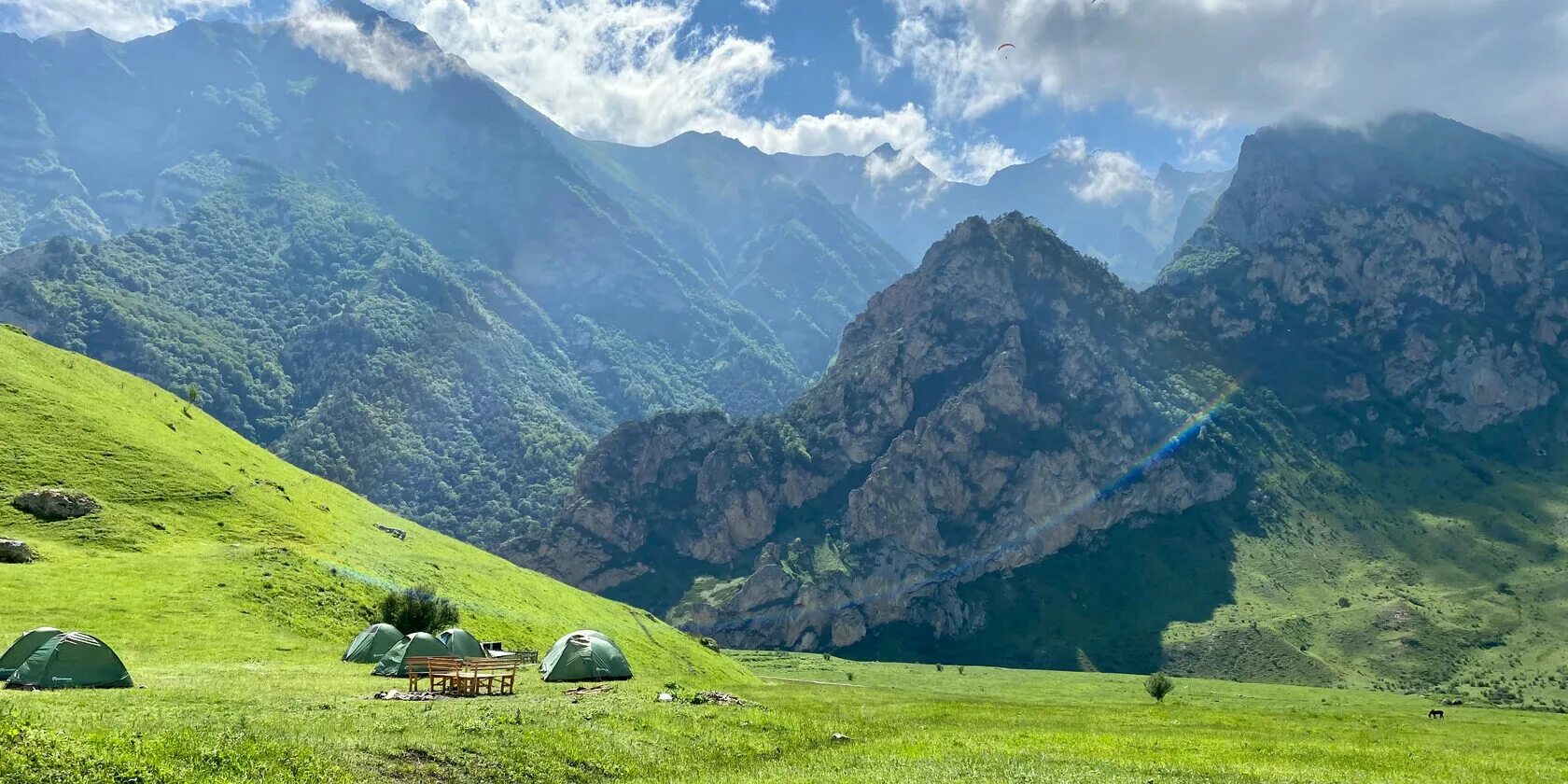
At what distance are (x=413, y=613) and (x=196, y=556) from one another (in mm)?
22426

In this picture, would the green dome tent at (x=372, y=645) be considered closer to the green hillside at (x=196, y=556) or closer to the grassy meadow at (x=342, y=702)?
the grassy meadow at (x=342, y=702)

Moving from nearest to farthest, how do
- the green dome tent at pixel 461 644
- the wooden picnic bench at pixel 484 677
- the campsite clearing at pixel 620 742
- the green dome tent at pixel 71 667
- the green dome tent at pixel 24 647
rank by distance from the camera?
the campsite clearing at pixel 620 742 → the green dome tent at pixel 71 667 → the green dome tent at pixel 24 647 → the wooden picnic bench at pixel 484 677 → the green dome tent at pixel 461 644

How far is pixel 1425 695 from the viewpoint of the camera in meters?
171

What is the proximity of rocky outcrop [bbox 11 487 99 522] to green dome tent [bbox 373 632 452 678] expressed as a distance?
4193 centimetres

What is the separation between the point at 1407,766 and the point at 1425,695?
177m

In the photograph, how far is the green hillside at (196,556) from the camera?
54.8 m

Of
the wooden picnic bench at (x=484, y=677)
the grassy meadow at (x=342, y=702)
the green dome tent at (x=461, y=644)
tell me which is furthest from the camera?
the green dome tent at (x=461, y=644)

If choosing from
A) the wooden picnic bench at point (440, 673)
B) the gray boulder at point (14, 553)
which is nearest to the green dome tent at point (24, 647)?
the wooden picnic bench at point (440, 673)

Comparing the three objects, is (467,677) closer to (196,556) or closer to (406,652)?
(406,652)

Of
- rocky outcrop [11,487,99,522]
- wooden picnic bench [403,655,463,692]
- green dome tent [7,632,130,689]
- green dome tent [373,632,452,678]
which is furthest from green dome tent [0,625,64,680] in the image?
rocky outcrop [11,487,99,522]

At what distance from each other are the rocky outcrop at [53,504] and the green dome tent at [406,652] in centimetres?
4193

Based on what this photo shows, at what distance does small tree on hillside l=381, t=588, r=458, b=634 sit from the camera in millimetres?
61531

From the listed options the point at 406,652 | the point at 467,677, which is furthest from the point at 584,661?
the point at 467,677

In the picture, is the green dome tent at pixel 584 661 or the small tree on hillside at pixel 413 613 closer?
the green dome tent at pixel 584 661
